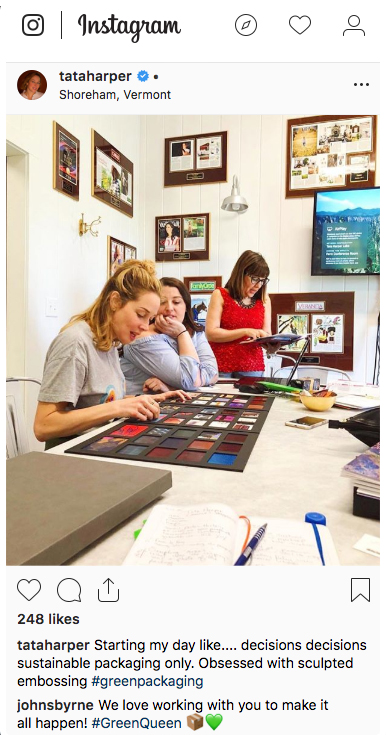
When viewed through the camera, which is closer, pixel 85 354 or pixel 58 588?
pixel 58 588

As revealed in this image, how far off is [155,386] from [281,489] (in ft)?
3.01

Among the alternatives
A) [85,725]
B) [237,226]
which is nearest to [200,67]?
[85,725]

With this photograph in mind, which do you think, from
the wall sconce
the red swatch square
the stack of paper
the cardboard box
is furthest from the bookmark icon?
the wall sconce

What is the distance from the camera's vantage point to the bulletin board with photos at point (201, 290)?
299cm

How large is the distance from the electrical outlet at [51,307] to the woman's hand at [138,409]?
1196mm

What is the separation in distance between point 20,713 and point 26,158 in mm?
1957

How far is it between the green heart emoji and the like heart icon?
18 centimetres

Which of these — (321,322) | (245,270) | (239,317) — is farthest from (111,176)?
(321,322)

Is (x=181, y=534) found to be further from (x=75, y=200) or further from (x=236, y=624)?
(x=75, y=200)

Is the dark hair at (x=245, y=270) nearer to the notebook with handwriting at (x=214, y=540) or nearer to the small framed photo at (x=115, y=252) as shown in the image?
the small framed photo at (x=115, y=252)

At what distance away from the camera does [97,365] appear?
1.11 meters

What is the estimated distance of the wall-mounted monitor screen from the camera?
262 cm

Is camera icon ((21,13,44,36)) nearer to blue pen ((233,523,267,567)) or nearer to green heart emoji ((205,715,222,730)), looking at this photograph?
blue pen ((233,523,267,567))

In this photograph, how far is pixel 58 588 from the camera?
0.38 m
